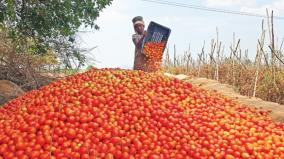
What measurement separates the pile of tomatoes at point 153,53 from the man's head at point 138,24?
1.31 ft

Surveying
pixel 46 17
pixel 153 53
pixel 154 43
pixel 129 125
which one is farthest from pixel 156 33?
pixel 129 125

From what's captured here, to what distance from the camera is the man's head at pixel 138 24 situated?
490 inches

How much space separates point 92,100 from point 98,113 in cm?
52

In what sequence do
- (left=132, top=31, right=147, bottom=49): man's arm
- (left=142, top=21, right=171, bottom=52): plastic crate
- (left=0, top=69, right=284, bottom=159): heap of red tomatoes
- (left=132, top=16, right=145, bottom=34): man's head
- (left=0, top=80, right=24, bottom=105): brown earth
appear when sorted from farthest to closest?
(left=142, top=21, right=171, bottom=52): plastic crate → (left=132, top=31, right=147, bottom=49): man's arm → (left=132, top=16, right=145, bottom=34): man's head → (left=0, top=80, right=24, bottom=105): brown earth → (left=0, top=69, right=284, bottom=159): heap of red tomatoes

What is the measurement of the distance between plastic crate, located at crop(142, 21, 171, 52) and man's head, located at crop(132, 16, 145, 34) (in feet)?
0.85

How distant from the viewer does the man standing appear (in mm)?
12500

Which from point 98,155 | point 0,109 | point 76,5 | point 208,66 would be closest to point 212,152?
point 98,155

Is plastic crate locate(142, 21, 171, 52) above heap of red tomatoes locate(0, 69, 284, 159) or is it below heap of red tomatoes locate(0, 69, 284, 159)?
above

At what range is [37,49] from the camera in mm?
13367

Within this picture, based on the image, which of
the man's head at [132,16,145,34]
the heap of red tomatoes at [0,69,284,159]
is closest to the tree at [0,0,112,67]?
the man's head at [132,16,145,34]

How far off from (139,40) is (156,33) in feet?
1.88

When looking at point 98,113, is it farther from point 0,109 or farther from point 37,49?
point 37,49

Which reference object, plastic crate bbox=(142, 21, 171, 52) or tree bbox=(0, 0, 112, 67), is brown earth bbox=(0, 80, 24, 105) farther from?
plastic crate bbox=(142, 21, 171, 52)

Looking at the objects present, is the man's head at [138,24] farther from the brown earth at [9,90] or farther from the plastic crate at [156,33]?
the brown earth at [9,90]
